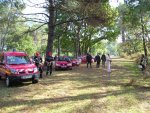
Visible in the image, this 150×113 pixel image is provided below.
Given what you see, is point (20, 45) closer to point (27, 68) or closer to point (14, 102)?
point (27, 68)

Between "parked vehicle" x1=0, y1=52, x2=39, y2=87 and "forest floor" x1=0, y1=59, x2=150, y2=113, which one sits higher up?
"parked vehicle" x1=0, y1=52, x2=39, y2=87

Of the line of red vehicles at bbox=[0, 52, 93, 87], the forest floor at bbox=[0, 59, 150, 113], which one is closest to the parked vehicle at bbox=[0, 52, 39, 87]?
the line of red vehicles at bbox=[0, 52, 93, 87]

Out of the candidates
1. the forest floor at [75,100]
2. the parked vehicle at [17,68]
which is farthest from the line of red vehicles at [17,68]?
the forest floor at [75,100]

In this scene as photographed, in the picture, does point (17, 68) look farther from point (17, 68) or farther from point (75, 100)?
point (75, 100)

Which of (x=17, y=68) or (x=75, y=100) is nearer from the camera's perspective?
(x=75, y=100)

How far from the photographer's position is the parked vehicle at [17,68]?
14320mm

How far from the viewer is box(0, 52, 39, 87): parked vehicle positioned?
14.3m

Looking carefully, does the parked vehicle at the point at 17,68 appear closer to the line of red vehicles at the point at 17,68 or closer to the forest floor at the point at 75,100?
the line of red vehicles at the point at 17,68

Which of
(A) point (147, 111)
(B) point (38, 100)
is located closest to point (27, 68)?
(B) point (38, 100)

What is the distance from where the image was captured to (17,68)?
569 inches

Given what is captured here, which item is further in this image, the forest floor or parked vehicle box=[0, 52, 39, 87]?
parked vehicle box=[0, 52, 39, 87]

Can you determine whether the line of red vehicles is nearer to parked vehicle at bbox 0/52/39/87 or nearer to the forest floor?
parked vehicle at bbox 0/52/39/87

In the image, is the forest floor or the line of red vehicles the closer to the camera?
the forest floor

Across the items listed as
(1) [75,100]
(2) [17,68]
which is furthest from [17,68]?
(1) [75,100]
